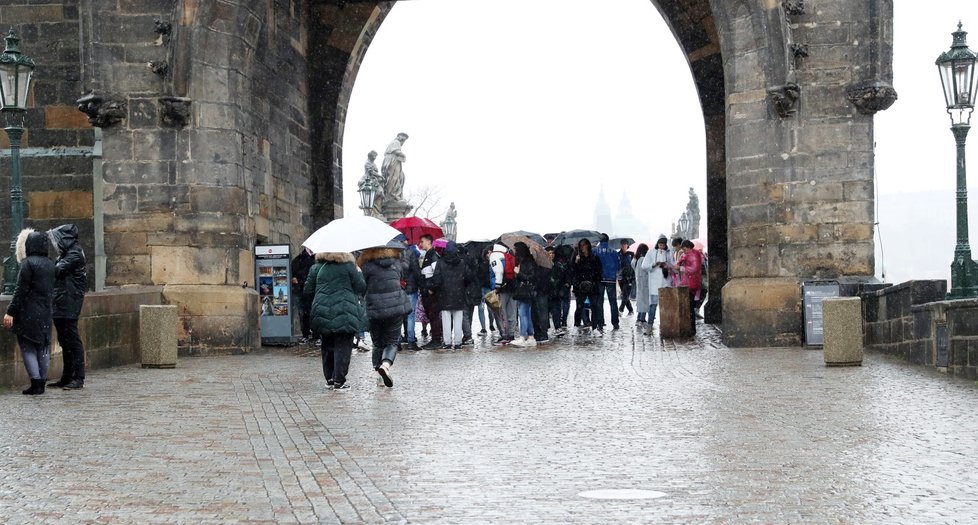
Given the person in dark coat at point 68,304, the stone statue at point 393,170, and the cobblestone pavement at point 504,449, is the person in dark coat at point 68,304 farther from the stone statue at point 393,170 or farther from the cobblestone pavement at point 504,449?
the stone statue at point 393,170

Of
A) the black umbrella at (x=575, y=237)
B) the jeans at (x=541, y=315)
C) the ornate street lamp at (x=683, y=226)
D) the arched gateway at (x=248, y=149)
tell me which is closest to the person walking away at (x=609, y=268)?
the black umbrella at (x=575, y=237)

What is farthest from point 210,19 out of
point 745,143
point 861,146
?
point 861,146

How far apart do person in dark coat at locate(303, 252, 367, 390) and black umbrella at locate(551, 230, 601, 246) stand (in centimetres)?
1290

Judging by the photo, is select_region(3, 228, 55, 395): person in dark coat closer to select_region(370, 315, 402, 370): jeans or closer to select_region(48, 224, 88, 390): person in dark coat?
select_region(48, 224, 88, 390): person in dark coat

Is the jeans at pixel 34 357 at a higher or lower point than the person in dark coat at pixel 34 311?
lower

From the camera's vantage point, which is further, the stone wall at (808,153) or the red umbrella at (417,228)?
the red umbrella at (417,228)

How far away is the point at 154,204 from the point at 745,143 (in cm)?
773

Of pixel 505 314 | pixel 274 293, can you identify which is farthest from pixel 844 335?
pixel 274 293

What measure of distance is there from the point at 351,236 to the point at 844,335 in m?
5.14

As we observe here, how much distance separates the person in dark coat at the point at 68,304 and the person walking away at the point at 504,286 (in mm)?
8301

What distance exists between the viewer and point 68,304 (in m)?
13.4

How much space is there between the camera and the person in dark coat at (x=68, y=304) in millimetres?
13328

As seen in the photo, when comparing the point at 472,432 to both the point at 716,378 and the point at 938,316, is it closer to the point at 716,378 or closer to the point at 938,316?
the point at 716,378

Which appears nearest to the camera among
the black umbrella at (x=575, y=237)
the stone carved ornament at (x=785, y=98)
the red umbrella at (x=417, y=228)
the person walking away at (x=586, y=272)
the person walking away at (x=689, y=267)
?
the stone carved ornament at (x=785, y=98)
